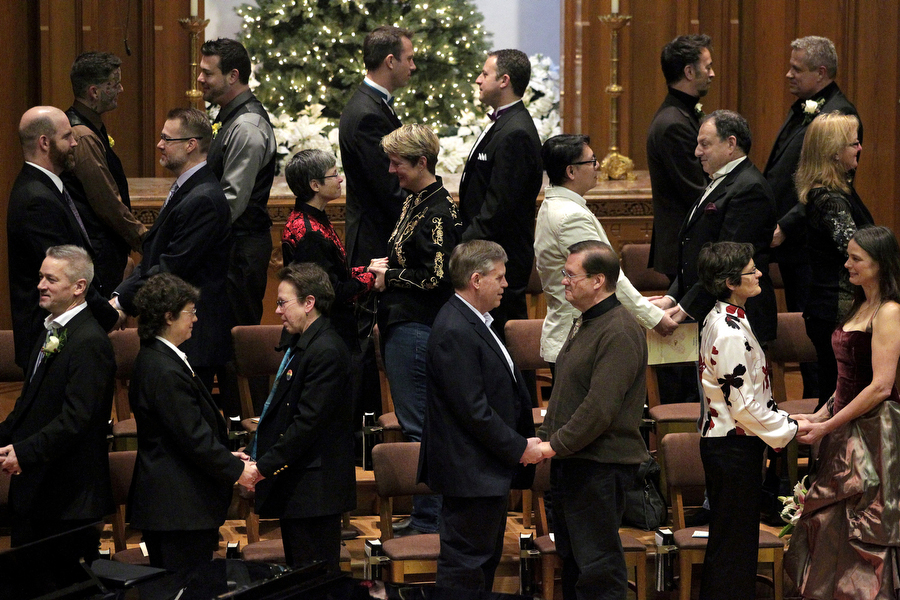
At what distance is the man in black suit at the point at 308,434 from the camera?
4121 millimetres

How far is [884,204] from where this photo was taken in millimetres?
8367

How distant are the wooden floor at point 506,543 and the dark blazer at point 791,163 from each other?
1.35 meters

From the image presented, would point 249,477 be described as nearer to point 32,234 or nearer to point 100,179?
point 32,234

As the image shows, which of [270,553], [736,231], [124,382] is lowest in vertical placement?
[270,553]

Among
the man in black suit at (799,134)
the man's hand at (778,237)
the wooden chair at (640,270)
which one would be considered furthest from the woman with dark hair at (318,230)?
the wooden chair at (640,270)

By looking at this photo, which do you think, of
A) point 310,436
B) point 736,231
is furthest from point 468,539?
point 736,231

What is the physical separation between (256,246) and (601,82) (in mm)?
4179

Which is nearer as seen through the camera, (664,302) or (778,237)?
(664,302)

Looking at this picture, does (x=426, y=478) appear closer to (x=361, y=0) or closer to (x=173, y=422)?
(x=173, y=422)

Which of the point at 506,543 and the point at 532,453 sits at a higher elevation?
the point at 532,453

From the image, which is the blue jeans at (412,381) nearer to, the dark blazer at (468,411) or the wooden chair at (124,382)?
the dark blazer at (468,411)

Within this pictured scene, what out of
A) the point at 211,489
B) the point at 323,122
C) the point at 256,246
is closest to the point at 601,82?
the point at 323,122

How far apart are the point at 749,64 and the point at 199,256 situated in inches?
209

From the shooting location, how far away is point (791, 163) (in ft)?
19.3
